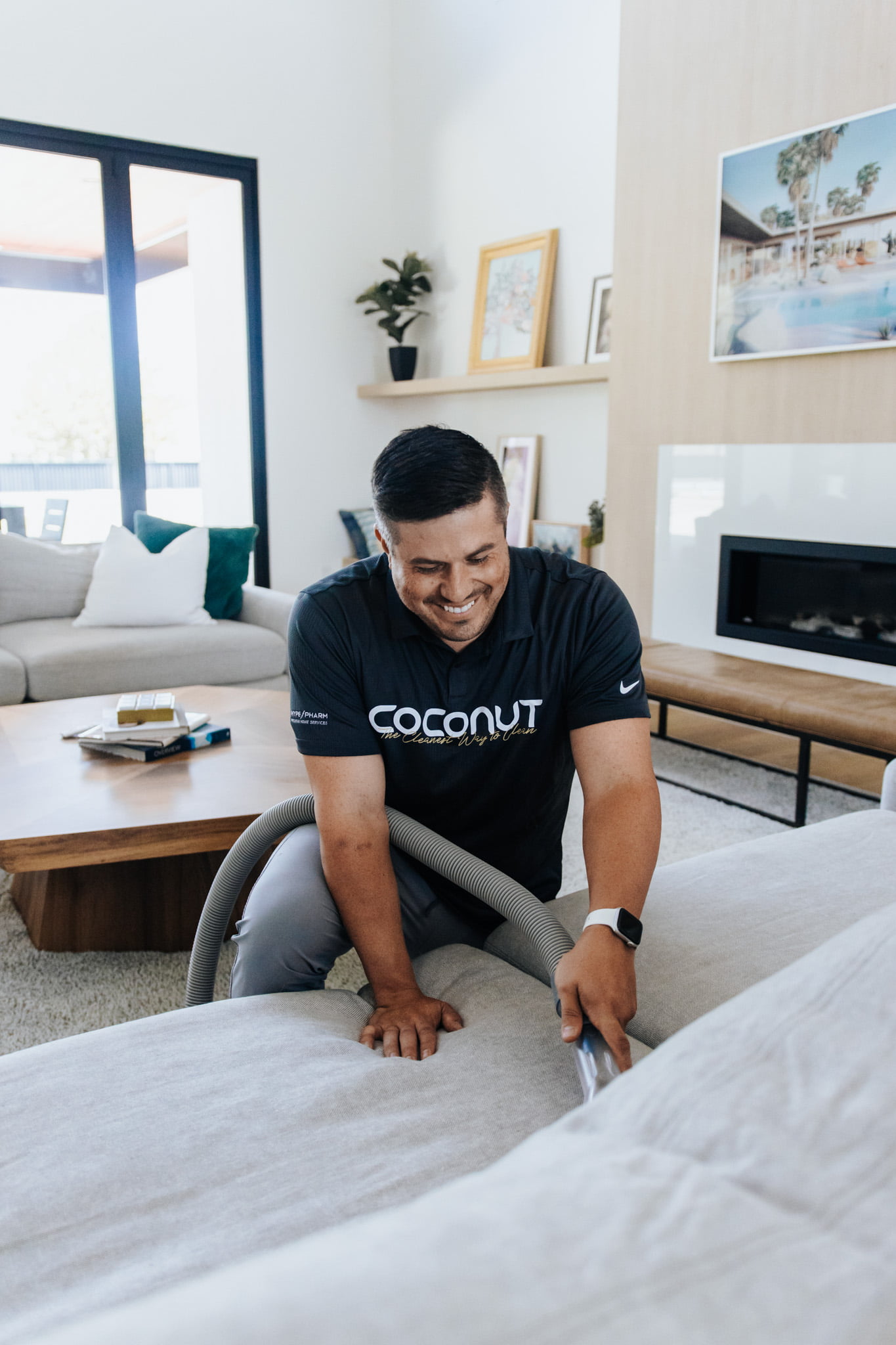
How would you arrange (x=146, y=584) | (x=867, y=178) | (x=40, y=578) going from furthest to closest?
(x=40, y=578), (x=146, y=584), (x=867, y=178)

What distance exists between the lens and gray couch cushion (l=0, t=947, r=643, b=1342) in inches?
34.0

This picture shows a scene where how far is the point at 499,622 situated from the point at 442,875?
15.0 inches

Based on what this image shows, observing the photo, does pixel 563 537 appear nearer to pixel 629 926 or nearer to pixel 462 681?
pixel 462 681

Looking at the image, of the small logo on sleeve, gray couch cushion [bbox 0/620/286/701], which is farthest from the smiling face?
gray couch cushion [bbox 0/620/286/701]

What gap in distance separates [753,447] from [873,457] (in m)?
0.48

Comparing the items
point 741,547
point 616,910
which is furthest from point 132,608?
point 616,910

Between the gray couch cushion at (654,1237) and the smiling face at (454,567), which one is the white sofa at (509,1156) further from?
the smiling face at (454,567)

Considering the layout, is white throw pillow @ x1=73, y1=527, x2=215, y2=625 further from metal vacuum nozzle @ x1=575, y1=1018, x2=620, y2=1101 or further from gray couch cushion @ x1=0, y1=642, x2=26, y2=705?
metal vacuum nozzle @ x1=575, y1=1018, x2=620, y2=1101

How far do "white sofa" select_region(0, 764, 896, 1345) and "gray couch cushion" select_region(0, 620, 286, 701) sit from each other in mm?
2658

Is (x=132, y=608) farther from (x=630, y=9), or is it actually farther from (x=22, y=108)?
(x=630, y=9)

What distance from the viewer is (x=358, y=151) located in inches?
235

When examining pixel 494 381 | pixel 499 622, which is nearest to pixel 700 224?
pixel 494 381

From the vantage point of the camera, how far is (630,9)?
3.98m

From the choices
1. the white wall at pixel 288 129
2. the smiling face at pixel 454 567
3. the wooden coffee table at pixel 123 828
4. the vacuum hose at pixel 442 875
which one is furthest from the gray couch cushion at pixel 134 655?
the smiling face at pixel 454 567
